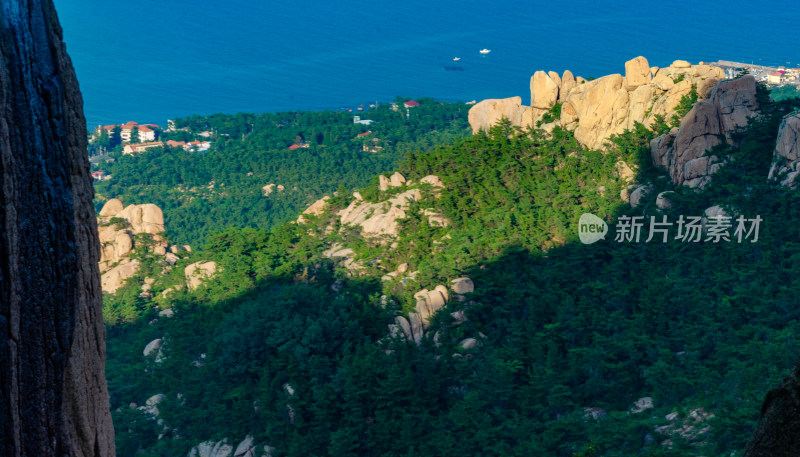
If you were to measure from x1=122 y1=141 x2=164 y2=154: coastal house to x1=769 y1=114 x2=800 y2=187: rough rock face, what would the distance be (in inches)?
1357

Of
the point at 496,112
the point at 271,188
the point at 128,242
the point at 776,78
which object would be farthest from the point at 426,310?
the point at 776,78

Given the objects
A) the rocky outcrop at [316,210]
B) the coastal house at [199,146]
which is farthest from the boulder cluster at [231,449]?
the coastal house at [199,146]

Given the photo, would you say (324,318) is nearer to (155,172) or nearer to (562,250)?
(562,250)

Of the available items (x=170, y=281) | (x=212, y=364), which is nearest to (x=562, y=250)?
(x=212, y=364)

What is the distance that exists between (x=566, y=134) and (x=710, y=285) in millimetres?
6471

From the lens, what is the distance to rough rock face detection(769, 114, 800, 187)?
44.0 feet

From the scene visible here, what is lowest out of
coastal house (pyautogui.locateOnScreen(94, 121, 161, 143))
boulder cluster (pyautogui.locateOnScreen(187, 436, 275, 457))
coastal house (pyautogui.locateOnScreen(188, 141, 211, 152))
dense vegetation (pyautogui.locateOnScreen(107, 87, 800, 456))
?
boulder cluster (pyautogui.locateOnScreen(187, 436, 275, 457))

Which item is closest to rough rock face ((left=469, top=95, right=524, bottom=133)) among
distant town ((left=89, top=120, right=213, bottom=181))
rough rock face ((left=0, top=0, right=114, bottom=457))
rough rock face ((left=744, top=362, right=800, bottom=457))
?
rough rock face ((left=0, top=0, right=114, bottom=457))

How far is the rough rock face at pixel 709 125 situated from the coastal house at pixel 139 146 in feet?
107

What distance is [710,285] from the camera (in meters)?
13.0

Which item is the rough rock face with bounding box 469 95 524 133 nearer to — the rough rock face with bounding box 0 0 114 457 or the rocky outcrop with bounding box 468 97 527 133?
the rocky outcrop with bounding box 468 97 527 133

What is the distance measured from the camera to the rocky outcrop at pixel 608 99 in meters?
16.3

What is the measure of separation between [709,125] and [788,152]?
1619 millimetres

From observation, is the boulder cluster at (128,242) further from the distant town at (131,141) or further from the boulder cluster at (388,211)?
the distant town at (131,141)
